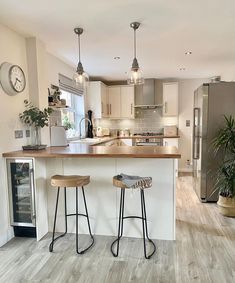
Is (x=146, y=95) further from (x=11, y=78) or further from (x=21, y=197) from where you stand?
(x=21, y=197)

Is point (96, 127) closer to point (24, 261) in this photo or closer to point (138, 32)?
point (138, 32)

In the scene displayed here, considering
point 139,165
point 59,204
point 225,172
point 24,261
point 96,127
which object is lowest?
point 24,261

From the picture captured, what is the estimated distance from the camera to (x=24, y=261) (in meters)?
2.23

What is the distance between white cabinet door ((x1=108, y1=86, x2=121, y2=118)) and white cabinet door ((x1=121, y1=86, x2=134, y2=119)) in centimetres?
10

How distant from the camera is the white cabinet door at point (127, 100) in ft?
19.3

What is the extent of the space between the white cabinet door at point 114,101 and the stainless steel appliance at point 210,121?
2.59 metres

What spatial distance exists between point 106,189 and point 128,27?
1869mm

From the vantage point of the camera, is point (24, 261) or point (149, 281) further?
point (24, 261)

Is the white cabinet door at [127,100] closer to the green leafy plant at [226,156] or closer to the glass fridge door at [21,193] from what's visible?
the green leafy plant at [226,156]

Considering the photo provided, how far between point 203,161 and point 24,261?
110 inches

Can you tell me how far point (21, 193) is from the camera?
2727mm

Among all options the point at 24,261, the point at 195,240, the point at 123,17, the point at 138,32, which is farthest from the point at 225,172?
the point at 24,261

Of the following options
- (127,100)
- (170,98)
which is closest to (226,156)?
(170,98)

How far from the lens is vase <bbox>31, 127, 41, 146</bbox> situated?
3.12 metres
